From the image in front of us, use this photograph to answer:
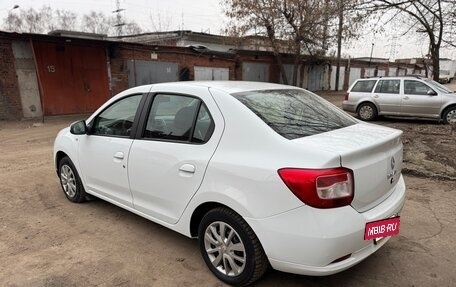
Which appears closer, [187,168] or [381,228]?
[381,228]

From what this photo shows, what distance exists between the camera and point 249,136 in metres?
2.62

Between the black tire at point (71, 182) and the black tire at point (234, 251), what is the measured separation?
219cm

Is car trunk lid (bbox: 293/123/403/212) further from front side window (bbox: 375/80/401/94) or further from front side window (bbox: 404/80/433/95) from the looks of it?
front side window (bbox: 375/80/401/94)

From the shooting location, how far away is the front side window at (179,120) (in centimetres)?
295

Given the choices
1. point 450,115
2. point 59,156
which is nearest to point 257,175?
point 59,156

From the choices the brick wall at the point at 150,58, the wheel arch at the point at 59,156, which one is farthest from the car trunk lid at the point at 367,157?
the brick wall at the point at 150,58

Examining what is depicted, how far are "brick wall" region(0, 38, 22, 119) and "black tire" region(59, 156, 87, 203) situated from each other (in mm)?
10123

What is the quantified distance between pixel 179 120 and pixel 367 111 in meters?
10.8

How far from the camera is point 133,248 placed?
11.4ft

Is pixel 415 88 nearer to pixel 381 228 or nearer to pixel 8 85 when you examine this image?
pixel 381 228

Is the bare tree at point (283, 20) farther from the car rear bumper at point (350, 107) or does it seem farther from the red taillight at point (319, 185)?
the red taillight at point (319, 185)

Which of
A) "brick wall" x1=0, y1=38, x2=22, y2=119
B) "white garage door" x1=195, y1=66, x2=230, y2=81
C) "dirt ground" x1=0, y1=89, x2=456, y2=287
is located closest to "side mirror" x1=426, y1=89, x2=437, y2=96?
"dirt ground" x1=0, y1=89, x2=456, y2=287

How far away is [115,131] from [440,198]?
13.6 ft

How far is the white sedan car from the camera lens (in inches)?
91.3
